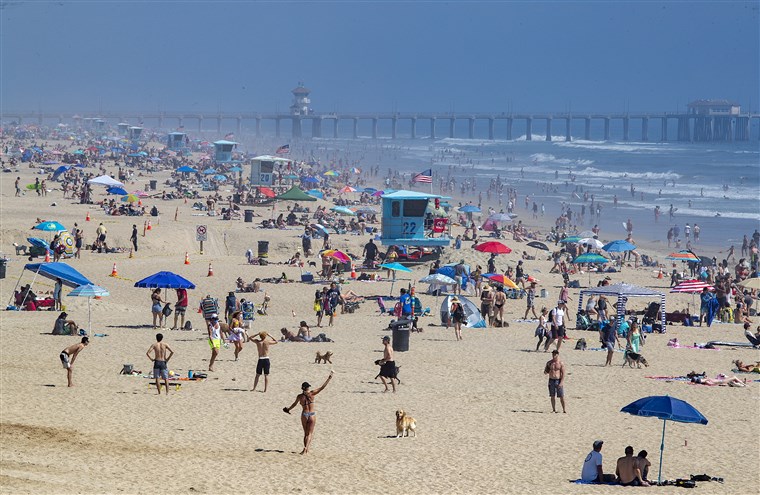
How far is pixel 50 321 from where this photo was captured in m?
19.7

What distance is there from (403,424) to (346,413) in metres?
1.43

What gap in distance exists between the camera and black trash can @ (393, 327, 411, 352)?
18.5 meters

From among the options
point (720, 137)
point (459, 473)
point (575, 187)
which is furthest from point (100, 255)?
point (720, 137)

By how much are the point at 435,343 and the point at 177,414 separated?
22.6ft

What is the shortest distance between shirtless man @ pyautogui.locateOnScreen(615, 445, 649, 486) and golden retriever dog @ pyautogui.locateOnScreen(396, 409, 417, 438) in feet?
8.61

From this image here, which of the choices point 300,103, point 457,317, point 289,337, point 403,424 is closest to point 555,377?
point 403,424

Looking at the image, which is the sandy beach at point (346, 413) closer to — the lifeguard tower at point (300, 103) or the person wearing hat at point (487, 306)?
the person wearing hat at point (487, 306)

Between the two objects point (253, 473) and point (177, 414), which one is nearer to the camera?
point (253, 473)

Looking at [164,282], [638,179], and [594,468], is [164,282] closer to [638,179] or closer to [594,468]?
[594,468]

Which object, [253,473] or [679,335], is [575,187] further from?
[253,473]

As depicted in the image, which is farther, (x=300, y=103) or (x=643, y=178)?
(x=300, y=103)

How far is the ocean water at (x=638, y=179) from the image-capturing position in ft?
168

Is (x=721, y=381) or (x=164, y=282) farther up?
(x=164, y=282)

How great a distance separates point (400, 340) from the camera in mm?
18594
